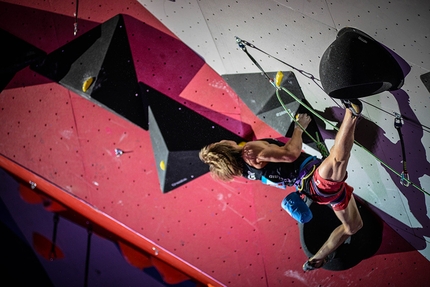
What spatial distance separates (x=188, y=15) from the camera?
2127 mm

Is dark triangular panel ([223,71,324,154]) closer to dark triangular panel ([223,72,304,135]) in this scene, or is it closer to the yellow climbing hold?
dark triangular panel ([223,72,304,135])

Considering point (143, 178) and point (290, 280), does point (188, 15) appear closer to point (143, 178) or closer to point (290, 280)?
point (143, 178)

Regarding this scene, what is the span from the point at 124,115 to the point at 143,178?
1.60 ft

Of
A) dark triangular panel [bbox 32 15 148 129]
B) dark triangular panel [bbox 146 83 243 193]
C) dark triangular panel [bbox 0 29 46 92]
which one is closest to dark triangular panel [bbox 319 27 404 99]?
dark triangular panel [bbox 146 83 243 193]

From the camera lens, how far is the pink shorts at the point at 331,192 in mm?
1698

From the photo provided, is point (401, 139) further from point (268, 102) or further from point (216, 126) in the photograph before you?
point (216, 126)

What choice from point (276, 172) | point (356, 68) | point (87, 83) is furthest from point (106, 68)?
point (356, 68)

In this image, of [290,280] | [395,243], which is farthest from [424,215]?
[290,280]

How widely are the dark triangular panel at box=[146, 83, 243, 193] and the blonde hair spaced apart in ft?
1.17

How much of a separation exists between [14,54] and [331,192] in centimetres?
246

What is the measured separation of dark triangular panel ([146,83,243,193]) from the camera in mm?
2234

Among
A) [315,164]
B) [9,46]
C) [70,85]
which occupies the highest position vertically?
[9,46]

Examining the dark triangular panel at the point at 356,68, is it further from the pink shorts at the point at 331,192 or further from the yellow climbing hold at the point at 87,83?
the yellow climbing hold at the point at 87,83

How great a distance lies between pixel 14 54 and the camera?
242cm
